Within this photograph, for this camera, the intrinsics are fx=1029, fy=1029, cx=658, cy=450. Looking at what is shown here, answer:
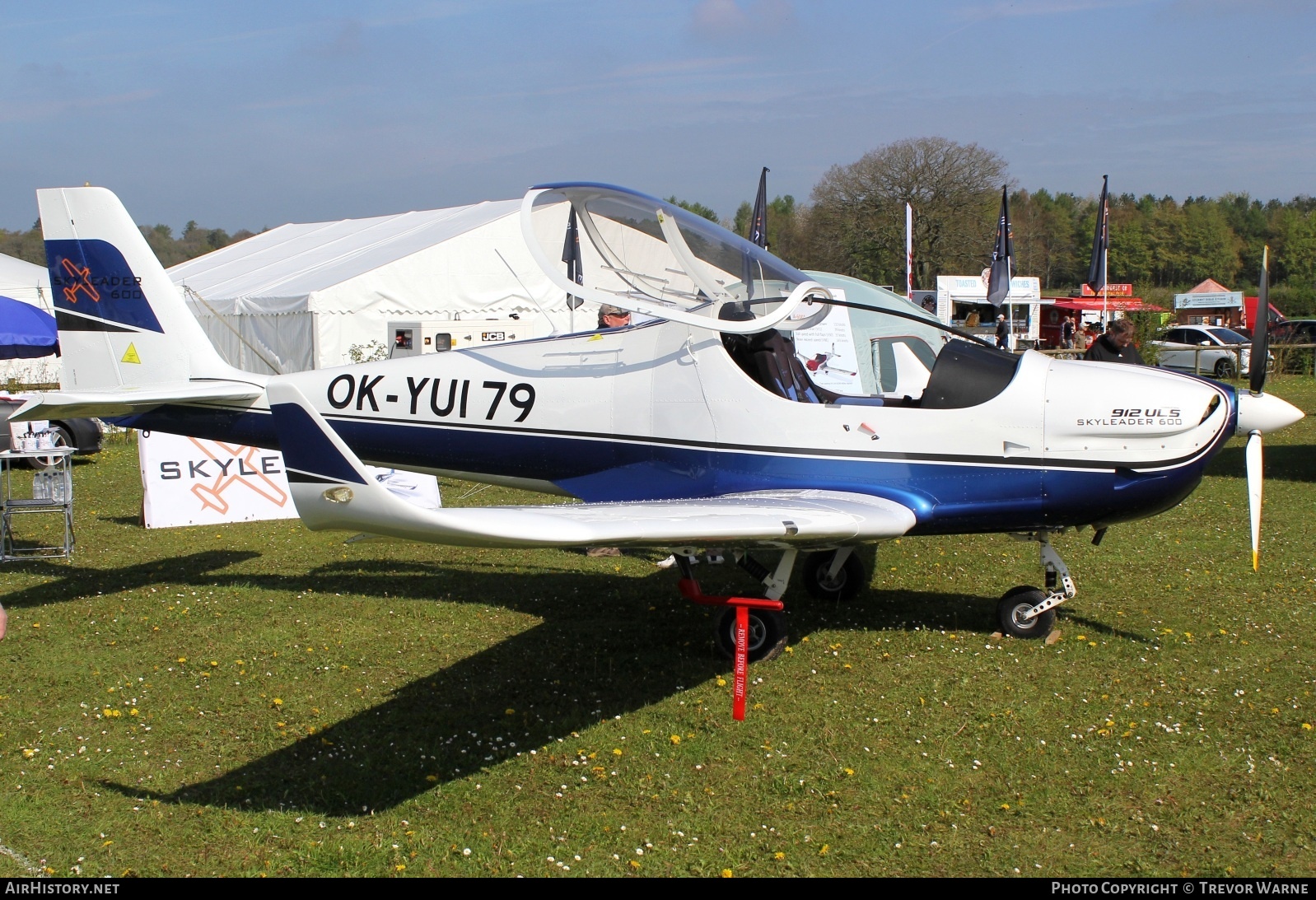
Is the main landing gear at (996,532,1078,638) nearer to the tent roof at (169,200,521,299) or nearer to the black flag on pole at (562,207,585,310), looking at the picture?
the black flag on pole at (562,207,585,310)

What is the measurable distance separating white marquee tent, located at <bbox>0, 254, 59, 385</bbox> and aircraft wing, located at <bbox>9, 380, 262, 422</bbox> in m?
24.7

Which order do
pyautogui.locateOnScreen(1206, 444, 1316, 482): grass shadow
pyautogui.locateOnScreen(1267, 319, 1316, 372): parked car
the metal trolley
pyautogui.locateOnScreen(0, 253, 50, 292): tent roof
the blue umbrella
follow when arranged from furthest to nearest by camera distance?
1. pyautogui.locateOnScreen(1267, 319, 1316, 372): parked car
2. pyautogui.locateOnScreen(0, 253, 50, 292): tent roof
3. the blue umbrella
4. pyautogui.locateOnScreen(1206, 444, 1316, 482): grass shadow
5. the metal trolley

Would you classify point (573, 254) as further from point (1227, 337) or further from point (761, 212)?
point (1227, 337)

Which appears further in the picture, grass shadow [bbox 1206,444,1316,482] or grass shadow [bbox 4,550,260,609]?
grass shadow [bbox 1206,444,1316,482]

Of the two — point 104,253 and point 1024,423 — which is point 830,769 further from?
point 104,253

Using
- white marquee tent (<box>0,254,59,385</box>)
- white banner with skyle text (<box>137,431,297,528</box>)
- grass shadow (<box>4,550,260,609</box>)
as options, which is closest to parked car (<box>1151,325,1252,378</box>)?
white banner with skyle text (<box>137,431,297,528</box>)

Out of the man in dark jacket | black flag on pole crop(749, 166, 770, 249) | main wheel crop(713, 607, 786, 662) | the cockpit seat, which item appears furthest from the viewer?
black flag on pole crop(749, 166, 770, 249)

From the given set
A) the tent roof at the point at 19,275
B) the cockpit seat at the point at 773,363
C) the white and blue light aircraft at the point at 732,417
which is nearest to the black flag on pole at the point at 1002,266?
the white and blue light aircraft at the point at 732,417

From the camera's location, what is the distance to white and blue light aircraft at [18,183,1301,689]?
5949 millimetres

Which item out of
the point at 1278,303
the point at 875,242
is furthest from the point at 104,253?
the point at 1278,303

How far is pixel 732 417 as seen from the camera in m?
6.54

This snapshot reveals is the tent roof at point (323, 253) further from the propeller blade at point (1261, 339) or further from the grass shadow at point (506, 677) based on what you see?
the propeller blade at point (1261, 339)

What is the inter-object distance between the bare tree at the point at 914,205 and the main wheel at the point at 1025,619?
42333 mm

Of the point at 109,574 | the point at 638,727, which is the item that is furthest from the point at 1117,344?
the point at 109,574
